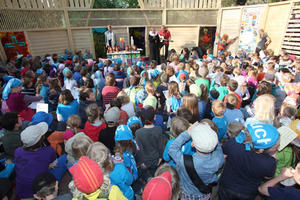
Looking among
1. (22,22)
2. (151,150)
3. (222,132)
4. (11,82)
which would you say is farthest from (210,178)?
(22,22)

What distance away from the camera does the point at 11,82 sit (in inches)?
141

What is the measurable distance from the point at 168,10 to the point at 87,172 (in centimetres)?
1242

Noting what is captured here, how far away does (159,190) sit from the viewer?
4.85ft

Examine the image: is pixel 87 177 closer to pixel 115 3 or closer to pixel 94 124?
pixel 94 124

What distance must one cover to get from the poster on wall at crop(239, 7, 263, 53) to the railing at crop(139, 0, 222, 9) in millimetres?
2276

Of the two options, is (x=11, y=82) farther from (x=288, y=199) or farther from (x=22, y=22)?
(x=22, y=22)

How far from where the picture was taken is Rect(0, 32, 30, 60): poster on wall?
8594 mm

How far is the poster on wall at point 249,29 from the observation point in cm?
1006

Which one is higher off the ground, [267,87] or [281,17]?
[281,17]

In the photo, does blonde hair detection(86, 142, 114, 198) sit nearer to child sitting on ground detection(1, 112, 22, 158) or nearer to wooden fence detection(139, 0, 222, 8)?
child sitting on ground detection(1, 112, 22, 158)

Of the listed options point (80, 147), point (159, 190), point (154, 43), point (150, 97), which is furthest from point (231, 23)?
point (159, 190)

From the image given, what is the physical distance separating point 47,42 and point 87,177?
433 inches

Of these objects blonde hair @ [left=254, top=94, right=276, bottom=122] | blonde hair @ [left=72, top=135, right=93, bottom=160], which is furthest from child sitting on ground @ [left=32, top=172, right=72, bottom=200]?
blonde hair @ [left=254, top=94, right=276, bottom=122]

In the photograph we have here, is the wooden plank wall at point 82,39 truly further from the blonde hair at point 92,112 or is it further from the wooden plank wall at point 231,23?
the blonde hair at point 92,112
